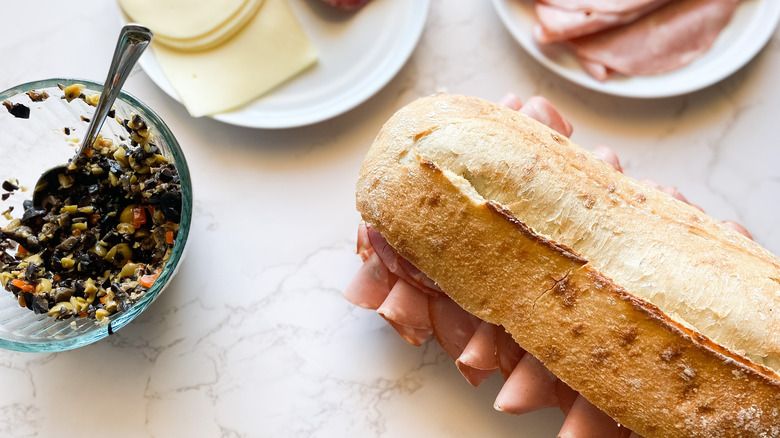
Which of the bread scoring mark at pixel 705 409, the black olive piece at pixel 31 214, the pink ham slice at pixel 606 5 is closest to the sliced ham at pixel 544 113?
the pink ham slice at pixel 606 5

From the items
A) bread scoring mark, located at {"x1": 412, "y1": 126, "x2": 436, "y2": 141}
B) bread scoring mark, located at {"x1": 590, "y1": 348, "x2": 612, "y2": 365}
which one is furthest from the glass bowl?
bread scoring mark, located at {"x1": 590, "y1": 348, "x2": 612, "y2": 365}

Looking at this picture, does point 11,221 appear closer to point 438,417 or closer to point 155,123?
point 155,123

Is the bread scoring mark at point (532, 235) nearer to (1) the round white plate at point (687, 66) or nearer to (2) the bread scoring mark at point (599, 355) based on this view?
(2) the bread scoring mark at point (599, 355)

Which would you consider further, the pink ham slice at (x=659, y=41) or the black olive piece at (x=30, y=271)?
the pink ham slice at (x=659, y=41)

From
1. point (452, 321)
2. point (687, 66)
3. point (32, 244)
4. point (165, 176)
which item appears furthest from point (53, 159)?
point (687, 66)

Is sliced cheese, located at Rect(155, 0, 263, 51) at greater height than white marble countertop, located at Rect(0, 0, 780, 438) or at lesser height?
greater

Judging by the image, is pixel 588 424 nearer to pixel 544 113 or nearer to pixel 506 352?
pixel 506 352

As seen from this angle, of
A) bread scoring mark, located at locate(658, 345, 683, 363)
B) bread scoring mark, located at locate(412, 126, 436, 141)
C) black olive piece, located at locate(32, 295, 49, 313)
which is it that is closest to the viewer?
→ bread scoring mark, located at locate(658, 345, 683, 363)

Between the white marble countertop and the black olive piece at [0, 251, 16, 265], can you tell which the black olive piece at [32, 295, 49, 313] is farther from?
the white marble countertop
